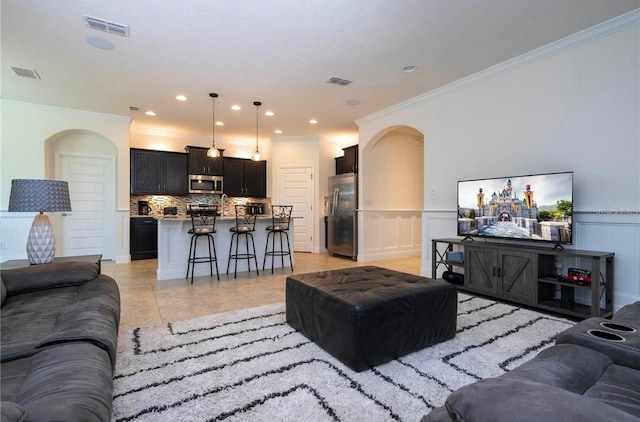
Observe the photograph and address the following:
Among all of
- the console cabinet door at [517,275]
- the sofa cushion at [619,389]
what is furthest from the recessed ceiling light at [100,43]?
the console cabinet door at [517,275]

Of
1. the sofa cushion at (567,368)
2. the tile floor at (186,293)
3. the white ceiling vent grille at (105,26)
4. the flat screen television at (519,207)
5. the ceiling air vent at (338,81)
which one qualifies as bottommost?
the tile floor at (186,293)

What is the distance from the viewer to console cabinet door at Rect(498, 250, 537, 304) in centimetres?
321

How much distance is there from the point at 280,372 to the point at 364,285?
2.84ft

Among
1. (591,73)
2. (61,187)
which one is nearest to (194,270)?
(61,187)

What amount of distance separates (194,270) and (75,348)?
367 cm

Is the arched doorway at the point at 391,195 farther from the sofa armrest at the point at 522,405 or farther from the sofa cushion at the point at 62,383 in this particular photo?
the sofa armrest at the point at 522,405

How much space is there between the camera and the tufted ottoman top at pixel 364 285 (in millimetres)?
2114

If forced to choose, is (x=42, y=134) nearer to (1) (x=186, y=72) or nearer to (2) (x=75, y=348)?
(1) (x=186, y=72)

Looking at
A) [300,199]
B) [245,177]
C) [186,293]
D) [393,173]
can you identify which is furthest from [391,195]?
[186,293]

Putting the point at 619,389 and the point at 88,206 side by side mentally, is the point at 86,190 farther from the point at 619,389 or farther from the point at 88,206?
the point at 619,389

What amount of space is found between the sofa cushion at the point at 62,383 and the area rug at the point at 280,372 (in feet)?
1.64

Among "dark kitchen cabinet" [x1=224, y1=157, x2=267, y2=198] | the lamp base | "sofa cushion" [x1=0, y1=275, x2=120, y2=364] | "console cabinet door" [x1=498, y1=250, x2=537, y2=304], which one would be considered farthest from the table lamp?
"dark kitchen cabinet" [x1=224, y1=157, x2=267, y2=198]

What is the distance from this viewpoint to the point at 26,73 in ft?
13.2

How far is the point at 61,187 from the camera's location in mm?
2750
